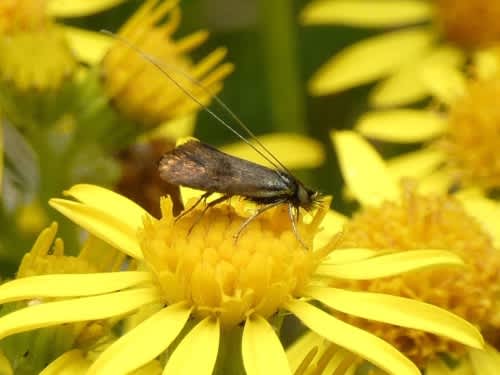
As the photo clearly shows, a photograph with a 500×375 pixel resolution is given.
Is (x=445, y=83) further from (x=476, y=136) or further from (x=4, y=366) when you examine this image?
(x=4, y=366)

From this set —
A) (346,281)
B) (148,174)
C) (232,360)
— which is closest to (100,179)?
(148,174)

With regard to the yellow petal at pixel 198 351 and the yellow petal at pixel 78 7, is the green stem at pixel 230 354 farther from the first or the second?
the yellow petal at pixel 78 7

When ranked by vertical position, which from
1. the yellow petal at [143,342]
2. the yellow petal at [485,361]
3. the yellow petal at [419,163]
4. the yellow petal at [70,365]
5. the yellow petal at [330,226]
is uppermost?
the yellow petal at [143,342]

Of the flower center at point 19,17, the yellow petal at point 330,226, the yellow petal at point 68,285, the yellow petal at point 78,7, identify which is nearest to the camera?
the yellow petal at point 68,285

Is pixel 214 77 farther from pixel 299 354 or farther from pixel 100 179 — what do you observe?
pixel 299 354

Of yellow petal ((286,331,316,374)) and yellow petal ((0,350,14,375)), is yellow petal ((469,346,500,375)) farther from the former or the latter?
yellow petal ((0,350,14,375))

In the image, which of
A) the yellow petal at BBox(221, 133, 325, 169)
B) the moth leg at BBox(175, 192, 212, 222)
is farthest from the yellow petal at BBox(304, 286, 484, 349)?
the yellow petal at BBox(221, 133, 325, 169)

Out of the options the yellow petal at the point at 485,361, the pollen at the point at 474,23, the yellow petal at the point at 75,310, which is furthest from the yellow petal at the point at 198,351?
the pollen at the point at 474,23

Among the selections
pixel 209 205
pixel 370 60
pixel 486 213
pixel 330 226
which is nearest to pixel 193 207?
pixel 209 205
